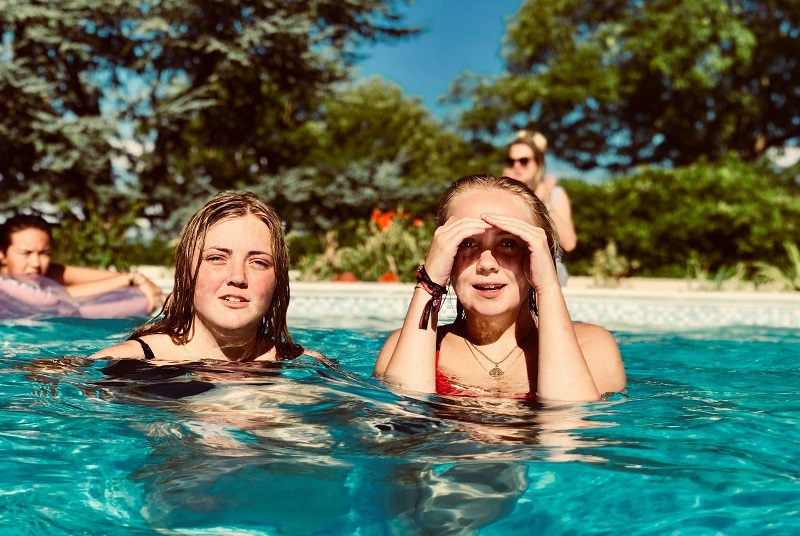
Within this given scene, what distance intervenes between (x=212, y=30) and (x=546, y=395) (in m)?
18.0

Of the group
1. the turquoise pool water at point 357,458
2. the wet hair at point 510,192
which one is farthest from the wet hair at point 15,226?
the wet hair at point 510,192

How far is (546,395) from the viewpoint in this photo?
10.6ft

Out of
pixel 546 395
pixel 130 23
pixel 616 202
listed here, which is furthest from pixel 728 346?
pixel 130 23

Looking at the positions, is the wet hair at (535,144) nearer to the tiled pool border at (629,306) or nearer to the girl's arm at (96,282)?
the tiled pool border at (629,306)

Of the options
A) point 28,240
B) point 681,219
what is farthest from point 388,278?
point 681,219

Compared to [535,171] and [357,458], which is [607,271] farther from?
[357,458]

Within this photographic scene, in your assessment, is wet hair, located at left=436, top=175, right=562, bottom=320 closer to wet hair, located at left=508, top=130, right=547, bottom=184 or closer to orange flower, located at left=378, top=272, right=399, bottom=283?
wet hair, located at left=508, top=130, right=547, bottom=184

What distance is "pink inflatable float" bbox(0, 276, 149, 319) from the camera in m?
7.00

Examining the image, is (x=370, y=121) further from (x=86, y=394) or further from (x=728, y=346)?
(x=86, y=394)

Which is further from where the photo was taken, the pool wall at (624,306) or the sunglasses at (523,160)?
the pool wall at (624,306)

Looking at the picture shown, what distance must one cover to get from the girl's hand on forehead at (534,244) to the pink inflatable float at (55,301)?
509 cm

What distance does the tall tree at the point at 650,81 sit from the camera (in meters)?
26.0

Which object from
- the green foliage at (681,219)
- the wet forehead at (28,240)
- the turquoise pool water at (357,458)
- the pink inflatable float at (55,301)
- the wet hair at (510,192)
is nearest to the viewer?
the turquoise pool water at (357,458)

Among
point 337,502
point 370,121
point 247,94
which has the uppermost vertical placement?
point 370,121
